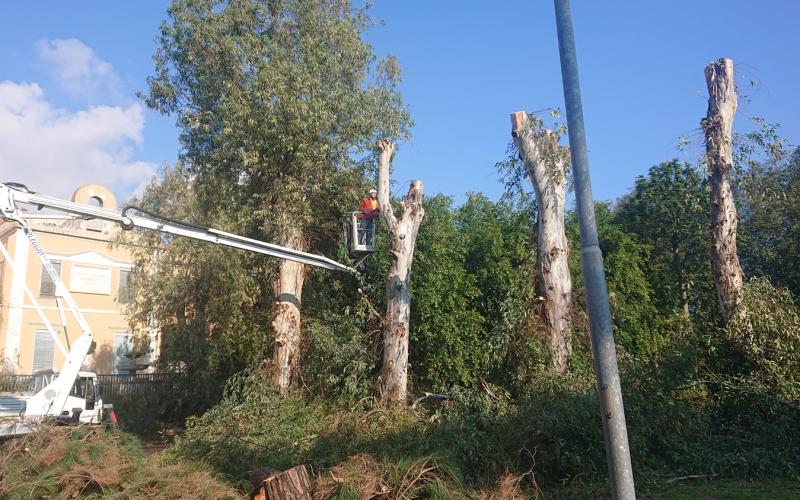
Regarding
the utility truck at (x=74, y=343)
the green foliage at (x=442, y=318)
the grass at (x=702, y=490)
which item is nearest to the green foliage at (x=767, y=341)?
the grass at (x=702, y=490)

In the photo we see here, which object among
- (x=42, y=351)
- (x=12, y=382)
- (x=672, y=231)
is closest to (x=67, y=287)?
(x=42, y=351)

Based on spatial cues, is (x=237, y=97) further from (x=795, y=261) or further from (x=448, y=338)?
(x=795, y=261)

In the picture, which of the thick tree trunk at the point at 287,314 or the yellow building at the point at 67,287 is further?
the yellow building at the point at 67,287

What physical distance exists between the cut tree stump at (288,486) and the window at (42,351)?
80.0ft

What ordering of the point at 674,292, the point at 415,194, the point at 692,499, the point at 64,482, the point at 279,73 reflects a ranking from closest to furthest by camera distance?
the point at 64,482 < the point at 692,499 < the point at 415,194 < the point at 279,73 < the point at 674,292

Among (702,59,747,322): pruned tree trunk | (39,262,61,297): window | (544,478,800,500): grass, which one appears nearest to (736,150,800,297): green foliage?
(702,59,747,322): pruned tree trunk

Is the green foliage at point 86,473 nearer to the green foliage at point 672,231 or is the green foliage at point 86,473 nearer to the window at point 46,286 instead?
the green foliage at point 672,231

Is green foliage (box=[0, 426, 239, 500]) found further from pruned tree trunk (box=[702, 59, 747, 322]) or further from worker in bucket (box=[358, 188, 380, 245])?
pruned tree trunk (box=[702, 59, 747, 322])

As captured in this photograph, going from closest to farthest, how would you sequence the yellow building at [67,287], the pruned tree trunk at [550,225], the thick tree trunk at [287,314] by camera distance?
the pruned tree trunk at [550,225], the thick tree trunk at [287,314], the yellow building at [67,287]

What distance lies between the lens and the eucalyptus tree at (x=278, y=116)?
15.2m

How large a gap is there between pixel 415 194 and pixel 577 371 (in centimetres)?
489

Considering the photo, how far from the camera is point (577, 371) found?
12.0 m

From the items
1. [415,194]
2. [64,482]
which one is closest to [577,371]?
[415,194]

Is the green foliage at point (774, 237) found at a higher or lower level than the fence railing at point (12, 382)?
higher
